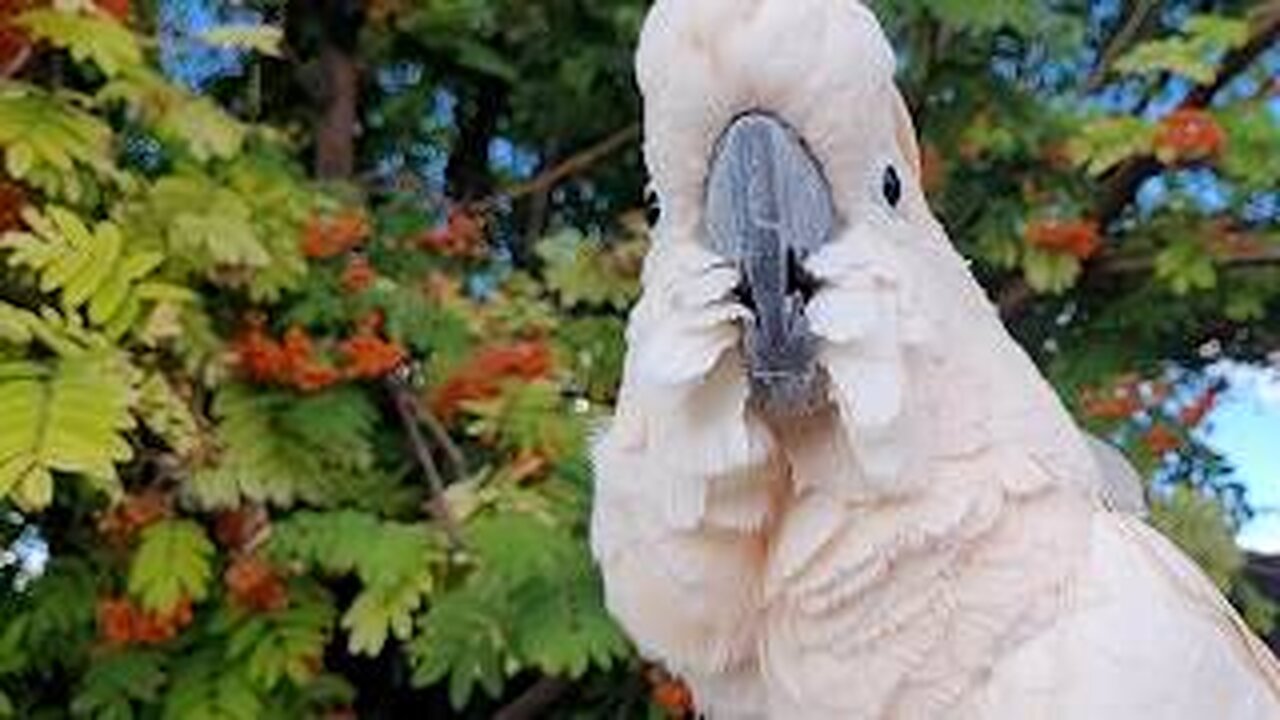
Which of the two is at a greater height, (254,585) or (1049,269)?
(1049,269)

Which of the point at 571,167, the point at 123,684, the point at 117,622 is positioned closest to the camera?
the point at 117,622

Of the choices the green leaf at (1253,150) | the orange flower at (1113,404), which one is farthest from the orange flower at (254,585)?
the green leaf at (1253,150)

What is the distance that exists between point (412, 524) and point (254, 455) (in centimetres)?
21

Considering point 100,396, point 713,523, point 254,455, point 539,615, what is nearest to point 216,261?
point 254,455

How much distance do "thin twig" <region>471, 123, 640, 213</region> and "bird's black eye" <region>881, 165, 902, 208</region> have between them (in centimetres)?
177

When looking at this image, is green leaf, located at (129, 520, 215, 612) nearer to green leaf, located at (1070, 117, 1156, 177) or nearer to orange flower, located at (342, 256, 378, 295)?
orange flower, located at (342, 256, 378, 295)

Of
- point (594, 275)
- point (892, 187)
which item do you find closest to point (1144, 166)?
point (594, 275)

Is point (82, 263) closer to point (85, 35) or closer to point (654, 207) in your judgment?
point (85, 35)

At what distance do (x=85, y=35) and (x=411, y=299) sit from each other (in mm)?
594

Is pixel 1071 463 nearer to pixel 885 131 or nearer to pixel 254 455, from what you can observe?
pixel 885 131

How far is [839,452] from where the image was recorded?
1.31 m

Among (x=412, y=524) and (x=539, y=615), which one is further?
(x=412, y=524)

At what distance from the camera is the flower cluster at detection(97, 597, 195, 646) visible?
2.33 metres

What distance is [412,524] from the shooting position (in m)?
2.49
